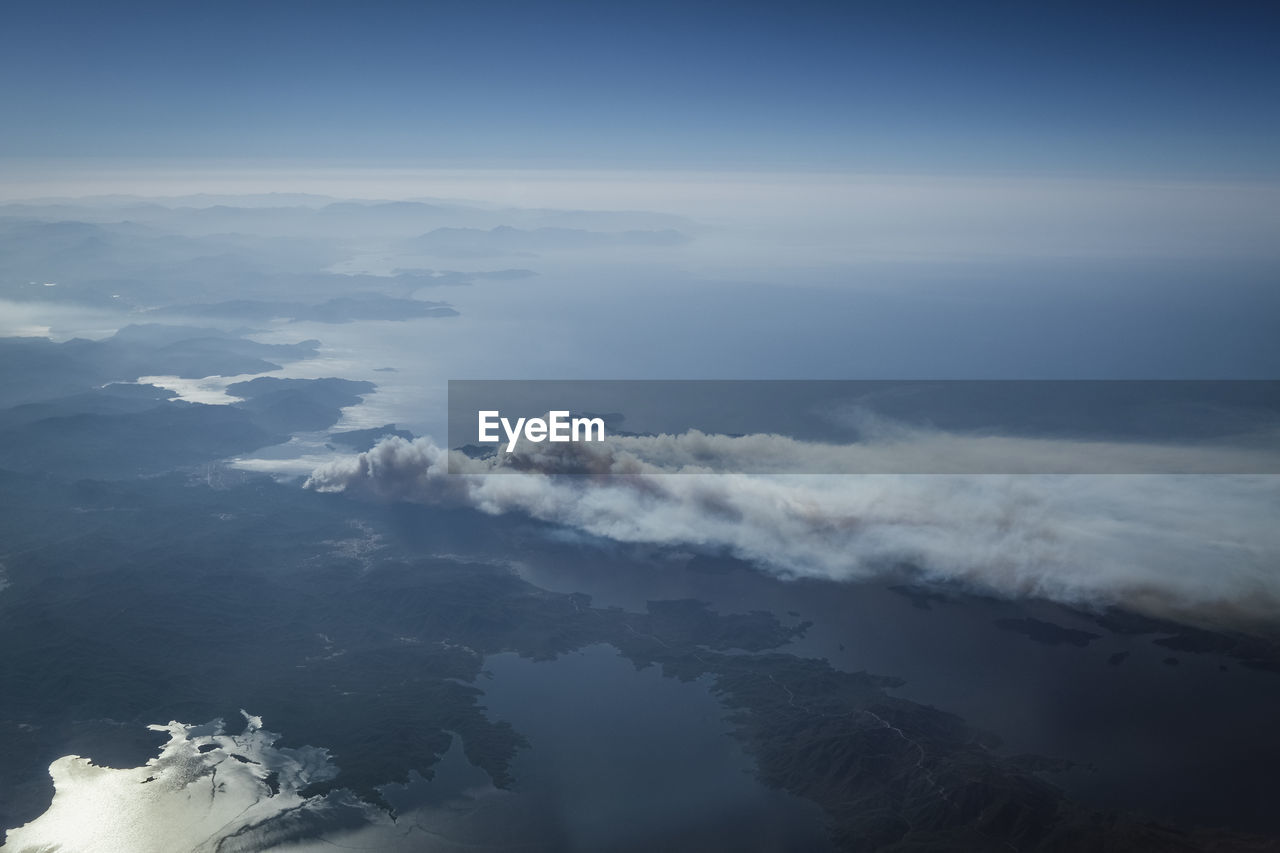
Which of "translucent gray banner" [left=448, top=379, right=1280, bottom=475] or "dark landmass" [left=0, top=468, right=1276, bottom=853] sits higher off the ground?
"translucent gray banner" [left=448, top=379, right=1280, bottom=475]

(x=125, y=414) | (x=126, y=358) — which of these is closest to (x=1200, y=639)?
(x=125, y=414)

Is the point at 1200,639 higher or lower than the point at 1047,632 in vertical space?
higher

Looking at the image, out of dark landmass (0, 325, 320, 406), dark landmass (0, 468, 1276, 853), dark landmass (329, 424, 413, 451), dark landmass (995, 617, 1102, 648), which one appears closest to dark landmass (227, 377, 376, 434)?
dark landmass (329, 424, 413, 451)

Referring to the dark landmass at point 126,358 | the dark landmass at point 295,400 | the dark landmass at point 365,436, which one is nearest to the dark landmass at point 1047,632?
the dark landmass at point 365,436

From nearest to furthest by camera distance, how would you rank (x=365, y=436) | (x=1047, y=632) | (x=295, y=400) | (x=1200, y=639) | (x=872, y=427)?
(x=1200, y=639) → (x=1047, y=632) → (x=872, y=427) → (x=365, y=436) → (x=295, y=400)

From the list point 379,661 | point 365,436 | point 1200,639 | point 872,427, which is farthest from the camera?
point 365,436

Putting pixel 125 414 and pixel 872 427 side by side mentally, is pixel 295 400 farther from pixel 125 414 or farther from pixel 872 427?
pixel 872 427

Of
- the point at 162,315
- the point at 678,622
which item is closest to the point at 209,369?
the point at 162,315

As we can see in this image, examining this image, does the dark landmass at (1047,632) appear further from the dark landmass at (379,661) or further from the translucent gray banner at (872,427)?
the translucent gray banner at (872,427)

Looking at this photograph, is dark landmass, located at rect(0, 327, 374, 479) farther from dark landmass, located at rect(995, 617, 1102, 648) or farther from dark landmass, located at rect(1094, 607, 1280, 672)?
dark landmass, located at rect(1094, 607, 1280, 672)
